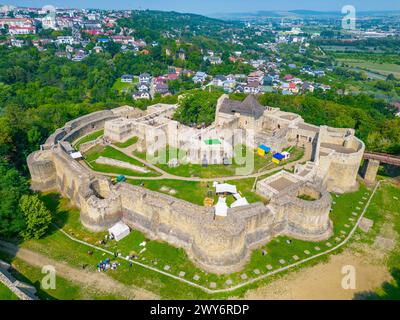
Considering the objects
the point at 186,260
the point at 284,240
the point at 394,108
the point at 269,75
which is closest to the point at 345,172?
the point at 284,240

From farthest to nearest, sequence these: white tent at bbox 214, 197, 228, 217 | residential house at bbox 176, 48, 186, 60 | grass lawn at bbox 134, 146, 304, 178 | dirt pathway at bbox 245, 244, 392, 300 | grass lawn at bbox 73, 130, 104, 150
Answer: residential house at bbox 176, 48, 186, 60 < grass lawn at bbox 73, 130, 104, 150 < grass lawn at bbox 134, 146, 304, 178 < white tent at bbox 214, 197, 228, 217 < dirt pathway at bbox 245, 244, 392, 300

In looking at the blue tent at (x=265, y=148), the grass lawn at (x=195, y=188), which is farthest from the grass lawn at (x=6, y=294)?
the blue tent at (x=265, y=148)

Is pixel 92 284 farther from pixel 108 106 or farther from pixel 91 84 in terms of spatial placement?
pixel 91 84

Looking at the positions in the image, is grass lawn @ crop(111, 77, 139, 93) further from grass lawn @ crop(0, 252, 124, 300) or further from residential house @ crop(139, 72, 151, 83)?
grass lawn @ crop(0, 252, 124, 300)

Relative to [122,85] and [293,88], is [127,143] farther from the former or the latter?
[293,88]

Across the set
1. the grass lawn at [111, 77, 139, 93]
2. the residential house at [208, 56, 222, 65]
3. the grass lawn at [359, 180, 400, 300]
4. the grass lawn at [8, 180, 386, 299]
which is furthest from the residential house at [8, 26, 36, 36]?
the grass lawn at [359, 180, 400, 300]

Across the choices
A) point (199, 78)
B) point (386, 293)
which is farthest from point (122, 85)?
point (386, 293)

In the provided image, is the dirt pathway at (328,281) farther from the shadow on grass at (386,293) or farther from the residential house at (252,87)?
the residential house at (252,87)
